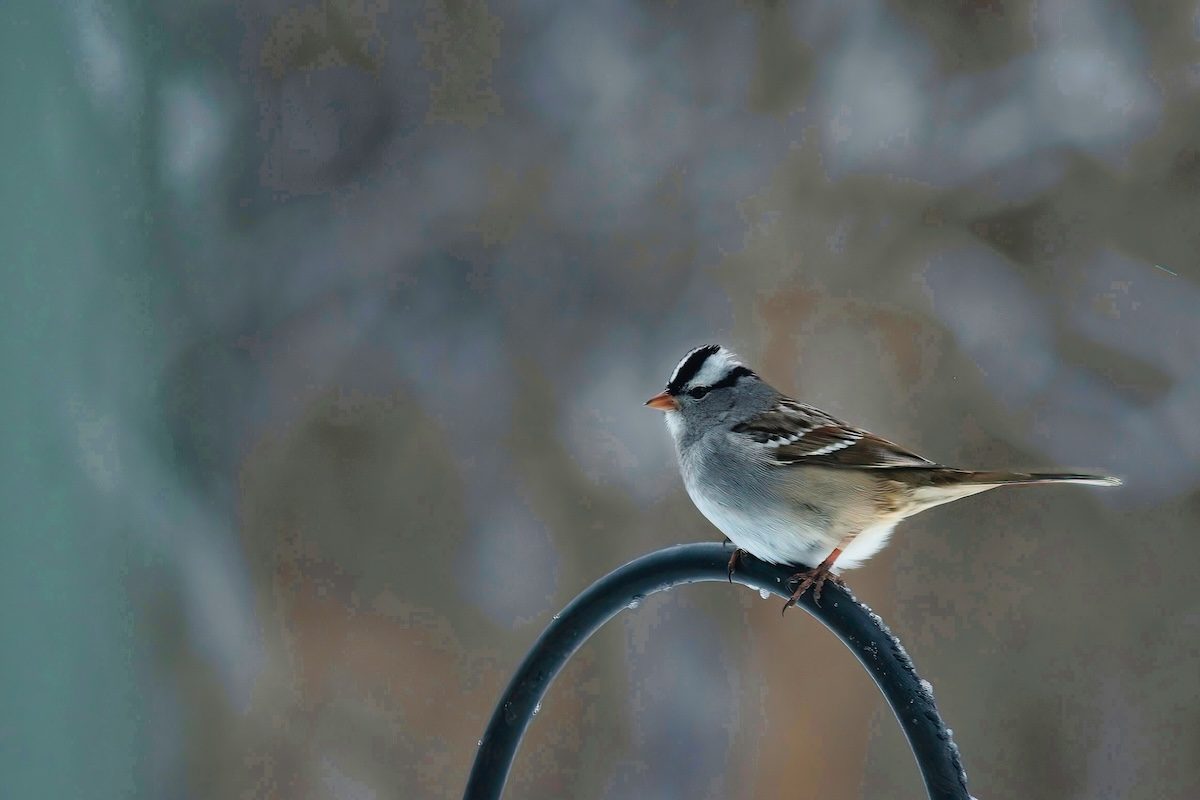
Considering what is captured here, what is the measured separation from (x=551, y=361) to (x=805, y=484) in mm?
1360

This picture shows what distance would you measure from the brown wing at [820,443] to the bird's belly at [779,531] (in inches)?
4.2

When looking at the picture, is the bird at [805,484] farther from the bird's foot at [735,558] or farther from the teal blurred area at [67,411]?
the teal blurred area at [67,411]

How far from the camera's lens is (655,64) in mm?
3049

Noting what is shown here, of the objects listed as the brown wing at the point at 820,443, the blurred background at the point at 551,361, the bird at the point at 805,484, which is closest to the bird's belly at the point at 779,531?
the bird at the point at 805,484

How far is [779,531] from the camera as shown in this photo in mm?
1622

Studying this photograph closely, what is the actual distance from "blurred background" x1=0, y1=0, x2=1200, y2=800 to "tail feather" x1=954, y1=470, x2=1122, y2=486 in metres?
1.28

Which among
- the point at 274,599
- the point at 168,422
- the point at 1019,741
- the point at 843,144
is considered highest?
the point at 843,144

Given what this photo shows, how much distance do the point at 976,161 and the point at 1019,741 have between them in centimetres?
153

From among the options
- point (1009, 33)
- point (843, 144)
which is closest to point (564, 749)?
point (843, 144)

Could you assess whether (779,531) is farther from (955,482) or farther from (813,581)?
(955,482)

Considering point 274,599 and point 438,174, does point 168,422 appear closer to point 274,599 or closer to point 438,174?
point 274,599

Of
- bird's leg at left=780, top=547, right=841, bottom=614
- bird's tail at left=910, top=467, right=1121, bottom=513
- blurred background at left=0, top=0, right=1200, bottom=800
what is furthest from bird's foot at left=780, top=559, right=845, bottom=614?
blurred background at left=0, top=0, right=1200, bottom=800

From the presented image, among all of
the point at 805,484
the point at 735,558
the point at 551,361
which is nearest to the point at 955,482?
the point at 805,484

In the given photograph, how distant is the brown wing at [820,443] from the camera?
67.3 inches
